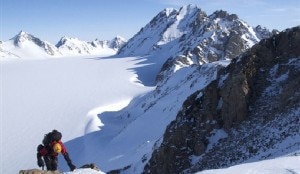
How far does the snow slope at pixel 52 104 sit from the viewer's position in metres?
64.5

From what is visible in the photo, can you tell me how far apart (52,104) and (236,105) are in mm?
69044

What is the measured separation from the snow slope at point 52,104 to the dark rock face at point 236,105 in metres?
27.7

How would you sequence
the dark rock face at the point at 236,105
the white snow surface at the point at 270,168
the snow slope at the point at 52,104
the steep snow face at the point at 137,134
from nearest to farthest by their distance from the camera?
the white snow surface at the point at 270,168 < the dark rock face at the point at 236,105 < the steep snow face at the point at 137,134 < the snow slope at the point at 52,104

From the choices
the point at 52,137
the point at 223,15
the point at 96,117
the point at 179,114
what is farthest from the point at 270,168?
the point at 223,15

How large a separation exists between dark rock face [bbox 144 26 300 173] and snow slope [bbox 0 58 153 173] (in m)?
27.7

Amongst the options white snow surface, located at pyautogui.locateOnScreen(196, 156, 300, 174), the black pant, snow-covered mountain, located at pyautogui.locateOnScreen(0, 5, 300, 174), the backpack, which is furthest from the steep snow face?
the backpack

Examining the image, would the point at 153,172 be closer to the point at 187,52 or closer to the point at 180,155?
the point at 180,155

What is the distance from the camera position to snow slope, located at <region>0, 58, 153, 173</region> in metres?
64.5

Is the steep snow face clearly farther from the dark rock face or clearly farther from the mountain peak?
the mountain peak

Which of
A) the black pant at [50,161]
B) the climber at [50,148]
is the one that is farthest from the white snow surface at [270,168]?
the black pant at [50,161]

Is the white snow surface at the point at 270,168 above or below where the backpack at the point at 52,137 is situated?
below

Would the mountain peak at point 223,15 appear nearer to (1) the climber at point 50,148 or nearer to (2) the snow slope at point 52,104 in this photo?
(2) the snow slope at point 52,104

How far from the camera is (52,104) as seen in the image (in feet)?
305

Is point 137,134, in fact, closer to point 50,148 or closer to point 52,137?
point 50,148
